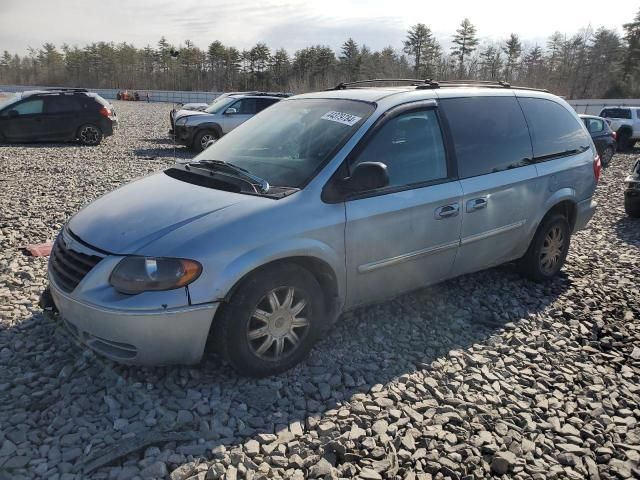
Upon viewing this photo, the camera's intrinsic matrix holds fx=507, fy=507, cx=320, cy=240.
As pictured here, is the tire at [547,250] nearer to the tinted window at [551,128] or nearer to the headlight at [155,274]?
the tinted window at [551,128]

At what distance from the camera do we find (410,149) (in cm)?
380

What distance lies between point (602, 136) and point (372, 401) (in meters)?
15.5

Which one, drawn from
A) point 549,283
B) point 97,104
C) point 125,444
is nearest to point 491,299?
point 549,283

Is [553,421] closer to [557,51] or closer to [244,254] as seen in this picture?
[244,254]

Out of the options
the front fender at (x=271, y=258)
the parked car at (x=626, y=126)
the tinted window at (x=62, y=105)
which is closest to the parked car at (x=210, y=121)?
the tinted window at (x=62, y=105)

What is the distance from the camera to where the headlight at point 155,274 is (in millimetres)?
2828

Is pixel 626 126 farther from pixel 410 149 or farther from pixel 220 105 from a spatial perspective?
pixel 410 149

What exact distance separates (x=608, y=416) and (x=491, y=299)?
1.65 metres

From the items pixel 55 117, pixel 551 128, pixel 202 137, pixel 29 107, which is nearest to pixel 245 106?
pixel 202 137

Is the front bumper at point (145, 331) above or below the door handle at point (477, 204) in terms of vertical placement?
below

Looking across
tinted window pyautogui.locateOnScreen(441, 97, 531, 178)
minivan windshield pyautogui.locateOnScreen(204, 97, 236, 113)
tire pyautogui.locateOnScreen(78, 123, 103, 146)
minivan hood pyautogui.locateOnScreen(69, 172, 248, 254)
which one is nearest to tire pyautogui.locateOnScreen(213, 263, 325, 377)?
minivan hood pyautogui.locateOnScreen(69, 172, 248, 254)

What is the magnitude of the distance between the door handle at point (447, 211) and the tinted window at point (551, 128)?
1254 mm

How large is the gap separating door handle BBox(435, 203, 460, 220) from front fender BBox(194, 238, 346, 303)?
0.93m

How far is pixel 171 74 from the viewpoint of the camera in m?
97.1
